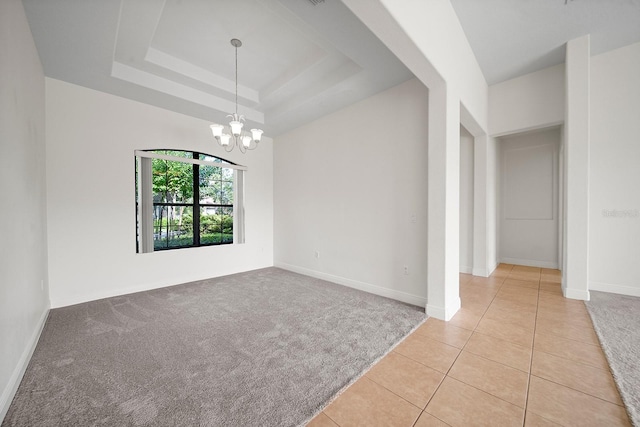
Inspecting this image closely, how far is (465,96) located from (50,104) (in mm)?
5248

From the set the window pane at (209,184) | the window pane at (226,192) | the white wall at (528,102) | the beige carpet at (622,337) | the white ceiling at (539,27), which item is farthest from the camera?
the window pane at (226,192)

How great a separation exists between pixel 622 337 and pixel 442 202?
6.35 feet

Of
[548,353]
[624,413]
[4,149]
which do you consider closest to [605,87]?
[548,353]

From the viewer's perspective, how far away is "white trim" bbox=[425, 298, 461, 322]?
8.83 feet

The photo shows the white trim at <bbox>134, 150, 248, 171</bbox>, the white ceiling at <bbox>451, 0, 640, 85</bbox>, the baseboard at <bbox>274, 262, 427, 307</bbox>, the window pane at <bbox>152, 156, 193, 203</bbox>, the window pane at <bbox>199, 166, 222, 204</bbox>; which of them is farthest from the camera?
the window pane at <bbox>199, 166, 222, 204</bbox>

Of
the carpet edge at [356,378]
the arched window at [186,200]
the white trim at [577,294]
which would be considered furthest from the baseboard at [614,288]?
the arched window at [186,200]

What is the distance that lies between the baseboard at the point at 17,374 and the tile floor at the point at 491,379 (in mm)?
1908

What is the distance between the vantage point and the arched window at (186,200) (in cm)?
389

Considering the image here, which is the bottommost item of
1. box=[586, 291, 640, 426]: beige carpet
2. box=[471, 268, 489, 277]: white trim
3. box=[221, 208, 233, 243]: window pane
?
box=[586, 291, 640, 426]: beige carpet

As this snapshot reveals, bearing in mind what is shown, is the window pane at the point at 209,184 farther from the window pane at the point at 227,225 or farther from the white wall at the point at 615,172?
the white wall at the point at 615,172

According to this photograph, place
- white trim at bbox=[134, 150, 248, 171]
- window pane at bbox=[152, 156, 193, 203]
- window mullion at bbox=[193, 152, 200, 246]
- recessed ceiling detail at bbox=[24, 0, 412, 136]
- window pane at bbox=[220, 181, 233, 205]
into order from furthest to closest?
1. window pane at bbox=[220, 181, 233, 205]
2. window mullion at bbox=[193, 152, 200, 246]
3. window pane at bbox=[152, 156, 193, 203]
4. white trim at bbox=[134, 150, 248, 171]
5. recessed ceiling detail at bbox=[24, 0, 412, 136]

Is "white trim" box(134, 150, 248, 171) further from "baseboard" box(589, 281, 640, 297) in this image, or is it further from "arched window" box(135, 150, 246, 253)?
"baseboard" box(589, 281, 640, 297)

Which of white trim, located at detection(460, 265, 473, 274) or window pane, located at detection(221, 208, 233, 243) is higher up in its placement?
window pane, located at detection(221, 208, 233, 243)

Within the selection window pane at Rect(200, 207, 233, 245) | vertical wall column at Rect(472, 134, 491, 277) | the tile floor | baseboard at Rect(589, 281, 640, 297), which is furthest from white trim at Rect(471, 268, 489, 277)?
window pane at Rect(200, 207, 233, 245)
